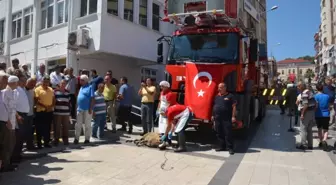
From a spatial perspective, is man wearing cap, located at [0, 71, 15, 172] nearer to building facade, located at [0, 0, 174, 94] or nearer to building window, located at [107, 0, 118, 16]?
building facade, located at [0, 0, 174, 94]

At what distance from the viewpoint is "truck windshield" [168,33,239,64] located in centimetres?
803

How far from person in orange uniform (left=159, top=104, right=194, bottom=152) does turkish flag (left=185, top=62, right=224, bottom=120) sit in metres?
0.33

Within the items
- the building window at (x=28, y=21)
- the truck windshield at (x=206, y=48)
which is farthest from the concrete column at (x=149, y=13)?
the truck windshield at (x=206, y=48)

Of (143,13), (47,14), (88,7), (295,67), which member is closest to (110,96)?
(88,7)

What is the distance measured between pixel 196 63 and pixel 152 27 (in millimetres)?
8913

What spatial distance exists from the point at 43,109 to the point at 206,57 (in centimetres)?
425

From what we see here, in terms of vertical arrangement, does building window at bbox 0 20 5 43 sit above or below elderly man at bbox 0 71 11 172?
above

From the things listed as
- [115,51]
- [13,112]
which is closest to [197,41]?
[13,112]

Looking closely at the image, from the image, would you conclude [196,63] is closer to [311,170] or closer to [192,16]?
[192,16]

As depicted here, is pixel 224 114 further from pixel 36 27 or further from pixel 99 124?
pixel 36 27

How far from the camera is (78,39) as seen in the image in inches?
499

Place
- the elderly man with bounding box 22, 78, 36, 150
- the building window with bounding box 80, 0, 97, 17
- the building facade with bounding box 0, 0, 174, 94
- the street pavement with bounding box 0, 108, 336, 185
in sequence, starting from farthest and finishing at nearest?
the building window with bounding box 80, 0, 97, 17 < the building facade with bounding box 0, 0, 174, 94 < the elderly man with bounding box 22, 78, 36, 150 < the street pavement with bounding box 0, 108, 336, 185

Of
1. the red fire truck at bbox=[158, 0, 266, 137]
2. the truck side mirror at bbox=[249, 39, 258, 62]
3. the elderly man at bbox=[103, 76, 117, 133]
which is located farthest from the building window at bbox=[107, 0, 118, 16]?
the truck side mirror at bbox=[249, 39, 258, 62]

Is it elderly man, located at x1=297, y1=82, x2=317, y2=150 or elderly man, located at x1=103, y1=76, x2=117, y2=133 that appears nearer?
elderly man, located at x1=297, y1=82, x2=317, y2=150
